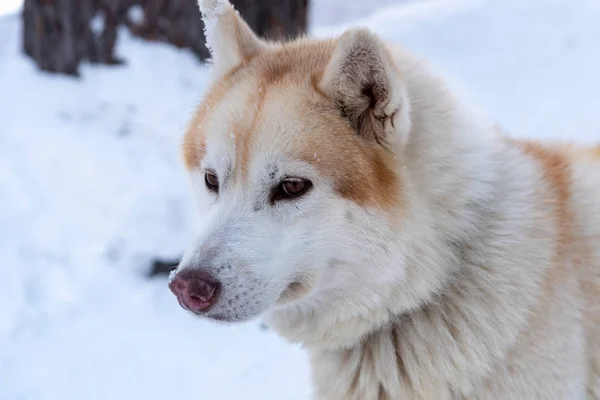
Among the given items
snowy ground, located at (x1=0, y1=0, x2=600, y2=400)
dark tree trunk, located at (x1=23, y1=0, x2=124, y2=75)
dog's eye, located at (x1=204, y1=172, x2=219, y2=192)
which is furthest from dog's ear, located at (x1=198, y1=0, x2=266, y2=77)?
dark tree trunk, located at (x1=23, y1=0, x2=124, y2=75)

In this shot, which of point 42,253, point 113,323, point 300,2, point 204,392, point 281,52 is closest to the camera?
point 281,52

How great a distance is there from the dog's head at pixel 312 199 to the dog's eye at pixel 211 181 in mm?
149

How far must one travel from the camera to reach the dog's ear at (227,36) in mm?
2762

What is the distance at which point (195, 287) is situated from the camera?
2.18 metres

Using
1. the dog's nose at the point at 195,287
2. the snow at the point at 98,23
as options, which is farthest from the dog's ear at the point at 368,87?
the snow at the point at 98,23

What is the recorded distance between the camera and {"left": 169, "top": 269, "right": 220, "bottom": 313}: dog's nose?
218cm

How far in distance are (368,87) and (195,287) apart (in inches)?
36.8

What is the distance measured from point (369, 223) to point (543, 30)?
7.72m

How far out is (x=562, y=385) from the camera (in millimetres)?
2260

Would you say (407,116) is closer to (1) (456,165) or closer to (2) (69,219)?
(1) (456,165)

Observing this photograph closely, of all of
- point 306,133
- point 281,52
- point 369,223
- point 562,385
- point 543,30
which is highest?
point 543,30

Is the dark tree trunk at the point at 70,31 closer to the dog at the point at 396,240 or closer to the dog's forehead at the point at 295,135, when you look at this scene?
the dog's forehead at the point at 295,135

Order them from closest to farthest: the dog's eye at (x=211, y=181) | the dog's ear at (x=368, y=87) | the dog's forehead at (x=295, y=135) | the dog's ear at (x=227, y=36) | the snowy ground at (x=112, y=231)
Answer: the dog's ear at (x=368, y=87) < the dog's forehead at (x=295, y=135) < the dog's eye at (x=211, y=181) < the dog's ear at (x=227, y=36) < the snowy ground at (x=112, y=231)

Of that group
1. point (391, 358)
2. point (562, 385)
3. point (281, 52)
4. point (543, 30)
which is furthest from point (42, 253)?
point (543, 30)
